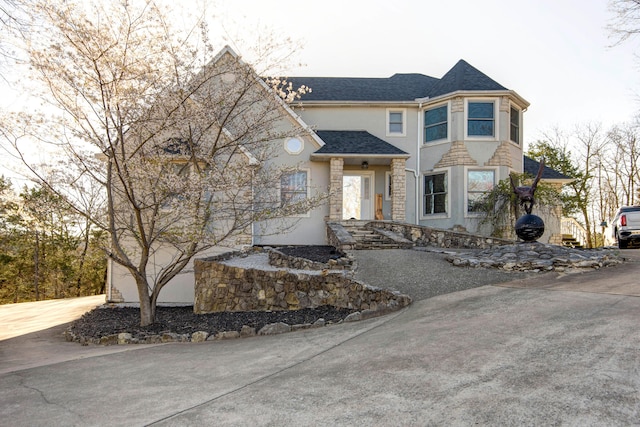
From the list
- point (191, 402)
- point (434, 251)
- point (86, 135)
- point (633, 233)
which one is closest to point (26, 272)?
point (86, 135)

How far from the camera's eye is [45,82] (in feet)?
26.8

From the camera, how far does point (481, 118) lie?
1678 cm

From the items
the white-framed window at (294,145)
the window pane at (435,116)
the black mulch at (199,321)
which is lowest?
the black mulch at (199,321)

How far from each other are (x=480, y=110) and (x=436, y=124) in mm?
1668

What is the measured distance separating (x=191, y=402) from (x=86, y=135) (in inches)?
247

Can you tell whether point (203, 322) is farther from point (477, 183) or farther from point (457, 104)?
point (457, 104)

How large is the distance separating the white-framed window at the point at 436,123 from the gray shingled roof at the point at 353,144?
166 cm

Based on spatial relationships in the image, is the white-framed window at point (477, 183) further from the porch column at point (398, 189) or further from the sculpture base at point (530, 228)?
the sculpture base at point (530, 228)

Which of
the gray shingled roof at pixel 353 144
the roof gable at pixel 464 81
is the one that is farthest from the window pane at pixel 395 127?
the roof gable at pixel 464 81

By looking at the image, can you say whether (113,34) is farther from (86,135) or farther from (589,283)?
(589,283)

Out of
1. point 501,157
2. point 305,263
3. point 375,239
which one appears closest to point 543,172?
point 501,157

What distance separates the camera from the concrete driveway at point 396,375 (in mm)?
3543

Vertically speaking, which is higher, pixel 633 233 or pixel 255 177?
pixel 255 177

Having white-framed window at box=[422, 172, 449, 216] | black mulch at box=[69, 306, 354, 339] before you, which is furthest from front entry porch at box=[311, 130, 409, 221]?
black mulch at box=[69, 306, 354, 339]
